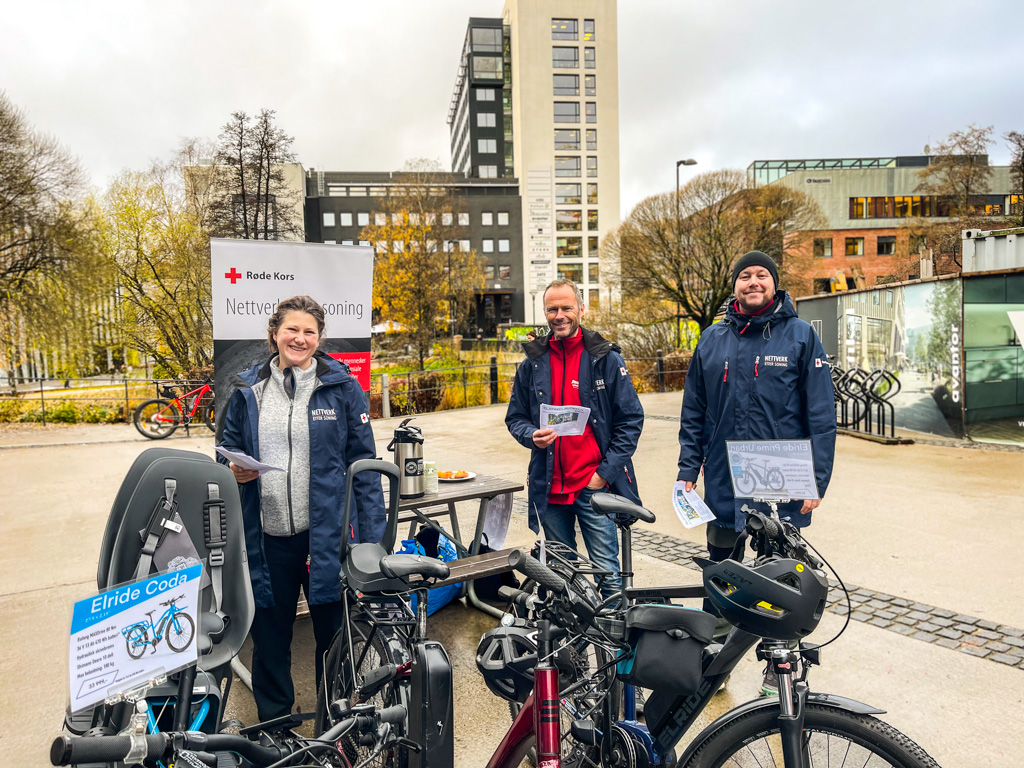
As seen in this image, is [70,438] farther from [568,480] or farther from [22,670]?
[568,480]

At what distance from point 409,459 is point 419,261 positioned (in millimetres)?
27782

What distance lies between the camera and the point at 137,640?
1.48 metres

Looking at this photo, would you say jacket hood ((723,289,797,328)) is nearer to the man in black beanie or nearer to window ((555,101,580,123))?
the man in black beanie

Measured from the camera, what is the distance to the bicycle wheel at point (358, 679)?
2027 millimetres

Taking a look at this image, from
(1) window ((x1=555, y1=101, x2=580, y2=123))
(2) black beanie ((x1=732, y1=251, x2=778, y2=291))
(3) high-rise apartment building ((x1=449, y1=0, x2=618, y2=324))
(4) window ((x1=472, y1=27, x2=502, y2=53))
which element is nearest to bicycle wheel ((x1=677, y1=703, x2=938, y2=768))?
(2) black beanie ((x1=732, y1=251, x2=778, y2=291))

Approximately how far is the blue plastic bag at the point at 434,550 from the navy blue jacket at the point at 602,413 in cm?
89

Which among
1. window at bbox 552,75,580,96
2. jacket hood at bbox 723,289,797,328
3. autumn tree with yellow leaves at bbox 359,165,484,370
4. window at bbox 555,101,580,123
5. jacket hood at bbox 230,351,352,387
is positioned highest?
window at bbox 552,75,580,96

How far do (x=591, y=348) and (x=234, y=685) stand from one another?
258cm

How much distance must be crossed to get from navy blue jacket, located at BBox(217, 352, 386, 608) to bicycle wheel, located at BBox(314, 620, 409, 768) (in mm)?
334

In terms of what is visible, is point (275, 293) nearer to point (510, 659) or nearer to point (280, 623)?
point (280, 623)

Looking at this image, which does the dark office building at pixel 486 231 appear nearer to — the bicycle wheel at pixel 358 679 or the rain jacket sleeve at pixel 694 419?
the rain jacket sleeve at pixel 694 419

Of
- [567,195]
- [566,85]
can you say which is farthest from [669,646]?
[566,85]

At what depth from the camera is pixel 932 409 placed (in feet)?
Result: 34.7

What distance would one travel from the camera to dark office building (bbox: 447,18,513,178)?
80.4 meters
